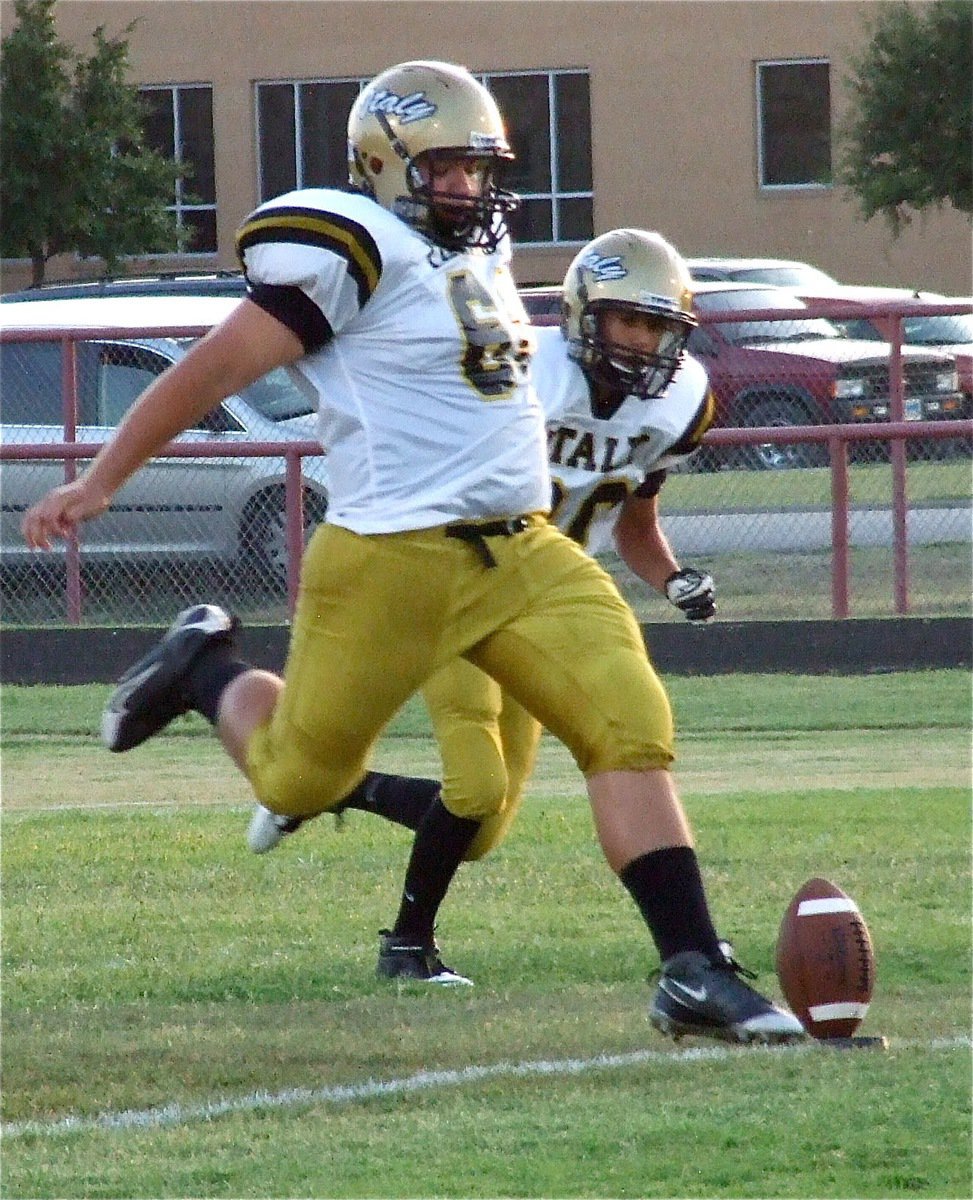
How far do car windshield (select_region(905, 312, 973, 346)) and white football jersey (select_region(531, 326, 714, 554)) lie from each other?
7.99m

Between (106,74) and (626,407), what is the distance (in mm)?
25471

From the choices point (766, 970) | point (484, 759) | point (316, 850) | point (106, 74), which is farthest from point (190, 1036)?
point (106, 74)

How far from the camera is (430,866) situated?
18.3 ft

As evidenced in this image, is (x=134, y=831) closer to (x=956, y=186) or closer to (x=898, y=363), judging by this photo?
(x=898, y=363)

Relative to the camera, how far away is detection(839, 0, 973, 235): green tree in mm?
29703

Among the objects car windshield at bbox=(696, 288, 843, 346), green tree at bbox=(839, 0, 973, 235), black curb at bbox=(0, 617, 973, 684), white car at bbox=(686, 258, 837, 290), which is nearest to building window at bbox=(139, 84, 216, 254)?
green tree at bbox=(839, 0, 973, 235)

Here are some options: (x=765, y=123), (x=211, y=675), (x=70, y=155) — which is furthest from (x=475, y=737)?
(x=765, y=123)

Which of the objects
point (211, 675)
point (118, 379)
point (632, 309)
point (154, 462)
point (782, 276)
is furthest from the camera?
point (782, 276)

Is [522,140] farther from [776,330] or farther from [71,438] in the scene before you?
[71,438]

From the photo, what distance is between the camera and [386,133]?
458cm

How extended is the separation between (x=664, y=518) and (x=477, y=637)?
856cm

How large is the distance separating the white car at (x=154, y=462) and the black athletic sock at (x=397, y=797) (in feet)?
21.0

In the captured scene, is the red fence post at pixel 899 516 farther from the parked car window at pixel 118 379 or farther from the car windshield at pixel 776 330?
the parked car window at pixel 118 379

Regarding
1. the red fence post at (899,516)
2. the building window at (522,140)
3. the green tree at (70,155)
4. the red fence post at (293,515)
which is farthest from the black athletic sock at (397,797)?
the building window at (522,140)
